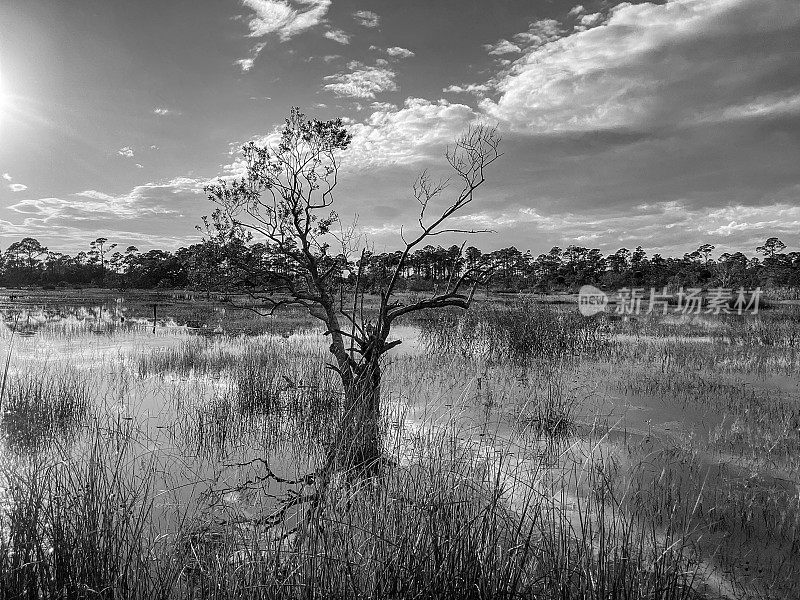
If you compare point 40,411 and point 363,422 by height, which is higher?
point 363,422

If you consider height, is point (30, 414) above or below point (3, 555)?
below

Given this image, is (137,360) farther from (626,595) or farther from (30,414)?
(626,595)

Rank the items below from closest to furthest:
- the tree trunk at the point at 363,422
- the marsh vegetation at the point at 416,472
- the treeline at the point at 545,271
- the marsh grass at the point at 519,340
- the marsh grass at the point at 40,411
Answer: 1. the marsh vegetation at the point at 416,472
2. the tree trunk at the point at 363,422
3. the marsh grass at the point at 40,411
4. the marsh grass at the point at 519,340
5. the treeline at the point at 545,271

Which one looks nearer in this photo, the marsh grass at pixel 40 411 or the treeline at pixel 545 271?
the marsh grass at pixel 40 411

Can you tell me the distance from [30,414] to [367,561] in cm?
939

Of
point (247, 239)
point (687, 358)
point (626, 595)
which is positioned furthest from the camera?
point (687, 358)

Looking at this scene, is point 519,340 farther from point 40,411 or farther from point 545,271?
point 545,271

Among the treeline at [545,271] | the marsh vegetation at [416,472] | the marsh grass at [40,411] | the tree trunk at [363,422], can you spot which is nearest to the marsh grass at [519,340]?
the marsh vegetation at [416,472]

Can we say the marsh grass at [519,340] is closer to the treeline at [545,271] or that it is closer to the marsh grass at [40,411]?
the marsh grass at [40,411]

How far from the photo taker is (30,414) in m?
9.72

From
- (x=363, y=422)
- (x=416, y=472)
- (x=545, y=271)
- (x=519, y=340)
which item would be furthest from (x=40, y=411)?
(x=545, y=271)

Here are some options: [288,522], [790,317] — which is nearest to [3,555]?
[288,522]

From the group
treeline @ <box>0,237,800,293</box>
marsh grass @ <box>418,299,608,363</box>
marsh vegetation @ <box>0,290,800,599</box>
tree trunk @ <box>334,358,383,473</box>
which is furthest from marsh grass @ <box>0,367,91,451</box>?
treeline @ <box>0,237,800,293</box>

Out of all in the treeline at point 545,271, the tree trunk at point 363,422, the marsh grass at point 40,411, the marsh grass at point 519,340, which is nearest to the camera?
the tree trunk at point 363,422
